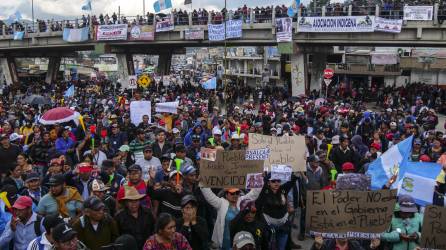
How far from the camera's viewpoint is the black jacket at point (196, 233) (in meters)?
4.82

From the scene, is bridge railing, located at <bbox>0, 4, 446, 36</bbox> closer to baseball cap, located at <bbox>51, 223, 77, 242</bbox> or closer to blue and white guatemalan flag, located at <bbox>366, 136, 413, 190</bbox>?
blue and white guatemalan flag, located at <bbox>366, 136, 413, 190</bbox>

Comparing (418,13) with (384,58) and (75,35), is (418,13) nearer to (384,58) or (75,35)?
(384,58)

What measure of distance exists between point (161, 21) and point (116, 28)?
4.13 m

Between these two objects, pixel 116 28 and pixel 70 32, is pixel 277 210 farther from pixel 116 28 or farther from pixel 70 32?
pixel 70 32

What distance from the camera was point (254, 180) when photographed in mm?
5879

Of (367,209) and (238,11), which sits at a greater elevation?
(238,11)

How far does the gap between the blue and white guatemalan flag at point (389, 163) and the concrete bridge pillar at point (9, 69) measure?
50.9 m

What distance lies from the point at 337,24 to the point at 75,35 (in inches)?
834

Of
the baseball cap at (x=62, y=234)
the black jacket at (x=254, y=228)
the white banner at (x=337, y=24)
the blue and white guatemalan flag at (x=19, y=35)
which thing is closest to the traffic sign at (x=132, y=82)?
the white banner at (x=337, y=24)

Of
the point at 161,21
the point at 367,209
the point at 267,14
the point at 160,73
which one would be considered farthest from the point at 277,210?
the point at 160,73

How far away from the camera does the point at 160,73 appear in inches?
1789

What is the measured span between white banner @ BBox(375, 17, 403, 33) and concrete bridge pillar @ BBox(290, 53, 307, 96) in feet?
19.6

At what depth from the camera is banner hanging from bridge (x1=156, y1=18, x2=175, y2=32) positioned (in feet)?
109

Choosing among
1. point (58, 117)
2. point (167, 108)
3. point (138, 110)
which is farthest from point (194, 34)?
point (58, 117)
